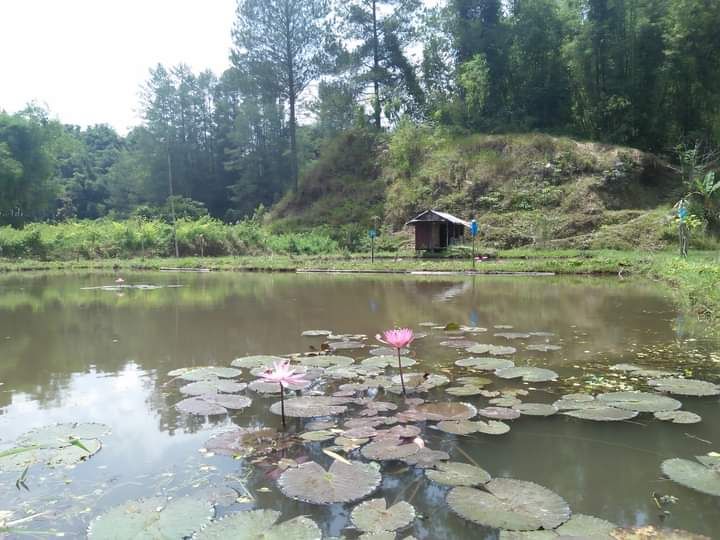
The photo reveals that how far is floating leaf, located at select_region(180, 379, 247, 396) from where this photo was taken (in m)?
4.52

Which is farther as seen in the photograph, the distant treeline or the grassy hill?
the distant treeline

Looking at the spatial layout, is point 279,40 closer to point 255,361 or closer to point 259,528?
point 255,361

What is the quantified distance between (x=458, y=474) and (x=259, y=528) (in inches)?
45.1

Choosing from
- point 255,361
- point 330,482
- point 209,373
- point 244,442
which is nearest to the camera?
point 330,482

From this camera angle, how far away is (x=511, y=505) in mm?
2537

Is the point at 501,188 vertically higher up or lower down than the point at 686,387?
higher up

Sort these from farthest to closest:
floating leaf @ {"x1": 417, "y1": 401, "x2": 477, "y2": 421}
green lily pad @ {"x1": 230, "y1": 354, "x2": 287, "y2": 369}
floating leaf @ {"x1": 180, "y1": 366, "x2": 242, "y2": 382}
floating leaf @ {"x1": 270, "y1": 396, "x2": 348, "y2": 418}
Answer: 1. green lily pad @ {"x1": 230, "y1": 354, "x2": 287, "y2": 369}
2. floating leaf @ {"x1": 180, "y1": 366, "x2": 242, "y2": 382}
3. floating leaf @ {"x1": 270, "y1": 396, "x2": 348, "y2": 418}
4. floating leaf @ {"x1": 417, "y1": 401, "x2": 477, "y2": 421}

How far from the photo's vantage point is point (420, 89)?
3450 cm

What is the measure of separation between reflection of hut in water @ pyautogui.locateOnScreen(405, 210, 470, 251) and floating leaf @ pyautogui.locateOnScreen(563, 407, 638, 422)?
1922cm

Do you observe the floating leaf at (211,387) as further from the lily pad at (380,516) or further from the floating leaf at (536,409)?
the floating leaf at (536,409)

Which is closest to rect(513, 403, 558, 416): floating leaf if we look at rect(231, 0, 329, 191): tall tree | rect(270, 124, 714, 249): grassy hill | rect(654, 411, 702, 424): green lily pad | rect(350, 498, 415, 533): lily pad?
rect(654, 411, 702, 424): green lily pad

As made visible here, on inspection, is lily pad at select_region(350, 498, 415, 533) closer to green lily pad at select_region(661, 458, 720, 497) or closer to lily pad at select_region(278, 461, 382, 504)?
lily pad at select_region(278, 461, 382, 504)

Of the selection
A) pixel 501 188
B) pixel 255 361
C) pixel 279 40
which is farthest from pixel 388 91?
pixel 255 361

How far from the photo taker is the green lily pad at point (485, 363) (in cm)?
516
